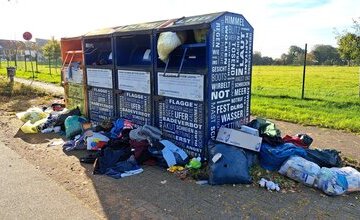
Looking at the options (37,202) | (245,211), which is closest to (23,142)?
(37,202)

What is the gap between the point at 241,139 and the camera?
4668mm

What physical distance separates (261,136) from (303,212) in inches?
70.2

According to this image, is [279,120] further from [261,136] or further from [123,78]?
[123,78]

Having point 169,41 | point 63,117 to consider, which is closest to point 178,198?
point 169,41

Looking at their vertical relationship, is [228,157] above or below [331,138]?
above

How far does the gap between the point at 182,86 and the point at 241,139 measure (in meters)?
1.17

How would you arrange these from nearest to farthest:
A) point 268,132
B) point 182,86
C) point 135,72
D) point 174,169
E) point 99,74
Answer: point 174,169 < point 182,86 < point 268,132 < point 135,72 < point 99,74

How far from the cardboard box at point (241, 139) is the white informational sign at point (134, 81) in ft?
5.38

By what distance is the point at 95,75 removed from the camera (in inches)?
270

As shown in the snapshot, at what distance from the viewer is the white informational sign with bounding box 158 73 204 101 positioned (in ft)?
15.4

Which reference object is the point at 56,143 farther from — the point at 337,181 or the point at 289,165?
the point at 337,181

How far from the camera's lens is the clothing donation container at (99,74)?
650 cm

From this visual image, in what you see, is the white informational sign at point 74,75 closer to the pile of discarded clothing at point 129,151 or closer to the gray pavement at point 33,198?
the pile of discarded clothing at point 129,151

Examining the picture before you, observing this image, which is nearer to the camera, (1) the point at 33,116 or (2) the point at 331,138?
(2) the point at 331,138
